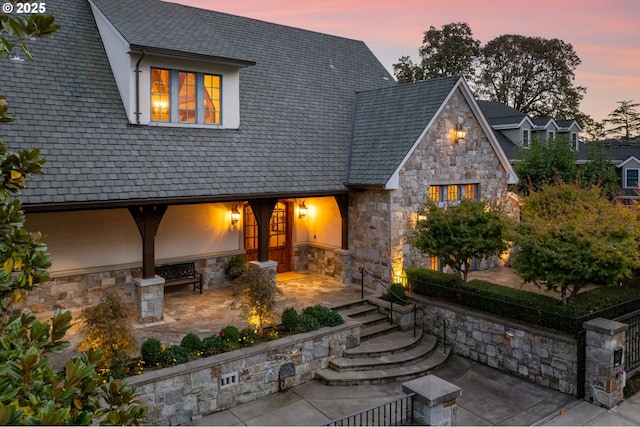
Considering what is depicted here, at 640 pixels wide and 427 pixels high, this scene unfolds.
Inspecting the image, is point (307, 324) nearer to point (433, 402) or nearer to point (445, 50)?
point (433, 402)

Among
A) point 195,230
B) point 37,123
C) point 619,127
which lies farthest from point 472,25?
point 37,123

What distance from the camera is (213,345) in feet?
31.5

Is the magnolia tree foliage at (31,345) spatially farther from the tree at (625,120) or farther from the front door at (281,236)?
the tree at (625,120)

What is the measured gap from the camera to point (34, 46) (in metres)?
12.4

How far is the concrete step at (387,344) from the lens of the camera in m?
11.0

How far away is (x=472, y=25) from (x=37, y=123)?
43597mm

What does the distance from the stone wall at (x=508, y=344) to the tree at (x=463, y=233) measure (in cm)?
142

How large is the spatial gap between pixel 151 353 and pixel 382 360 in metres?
4.97

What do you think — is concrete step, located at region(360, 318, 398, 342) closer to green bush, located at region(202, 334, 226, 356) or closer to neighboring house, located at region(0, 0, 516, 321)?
neighboring house, located at region(0, 0, 516, 321)

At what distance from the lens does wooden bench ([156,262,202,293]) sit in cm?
1362

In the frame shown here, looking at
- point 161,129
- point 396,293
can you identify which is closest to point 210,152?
point 161,129

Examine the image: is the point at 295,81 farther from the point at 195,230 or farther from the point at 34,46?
the point at 34,46

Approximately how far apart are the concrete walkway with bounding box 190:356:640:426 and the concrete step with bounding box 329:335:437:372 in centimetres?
53

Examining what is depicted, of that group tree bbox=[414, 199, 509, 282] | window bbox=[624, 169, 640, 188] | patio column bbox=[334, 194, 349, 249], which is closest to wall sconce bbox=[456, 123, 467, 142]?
tree bbox=[414, 199, 509, 282]
